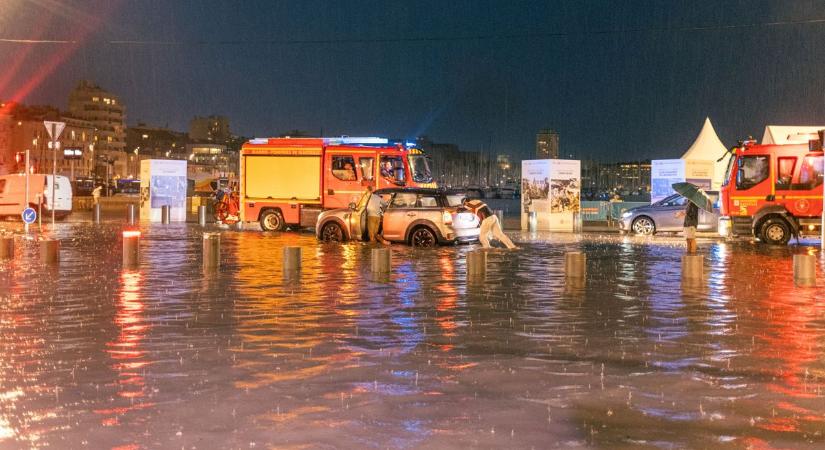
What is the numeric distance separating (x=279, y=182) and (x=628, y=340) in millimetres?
25642

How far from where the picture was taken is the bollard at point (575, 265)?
57.5 ft

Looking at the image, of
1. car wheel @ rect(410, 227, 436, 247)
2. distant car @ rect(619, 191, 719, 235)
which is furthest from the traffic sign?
distant car @ rect(619, 191, 719, 235)

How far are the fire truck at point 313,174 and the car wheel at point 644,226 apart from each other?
7247mm

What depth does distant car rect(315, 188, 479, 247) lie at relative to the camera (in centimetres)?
2700

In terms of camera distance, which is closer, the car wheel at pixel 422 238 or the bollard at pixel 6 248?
the bollard at pixel 6 248

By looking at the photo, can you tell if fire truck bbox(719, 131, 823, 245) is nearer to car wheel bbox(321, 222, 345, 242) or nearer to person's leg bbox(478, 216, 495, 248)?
person's leg bbox(478, 216, 495, 248)

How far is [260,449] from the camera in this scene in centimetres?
636

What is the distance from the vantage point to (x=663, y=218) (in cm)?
3534

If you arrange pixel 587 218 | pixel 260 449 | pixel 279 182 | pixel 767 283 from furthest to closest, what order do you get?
pixel 587 218
pixel 279 182
pixel 767 283
pixel 260 449

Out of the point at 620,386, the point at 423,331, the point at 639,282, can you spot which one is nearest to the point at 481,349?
the point at 423,331

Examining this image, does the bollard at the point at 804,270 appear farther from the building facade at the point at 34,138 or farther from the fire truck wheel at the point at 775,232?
the building facade at the point at 34,138

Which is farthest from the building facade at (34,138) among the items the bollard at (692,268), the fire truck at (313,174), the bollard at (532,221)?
the bollard at (692,268)

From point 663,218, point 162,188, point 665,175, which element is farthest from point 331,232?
point 162,188

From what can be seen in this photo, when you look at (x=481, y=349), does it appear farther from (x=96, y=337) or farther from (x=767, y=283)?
(x=767, y=283)
